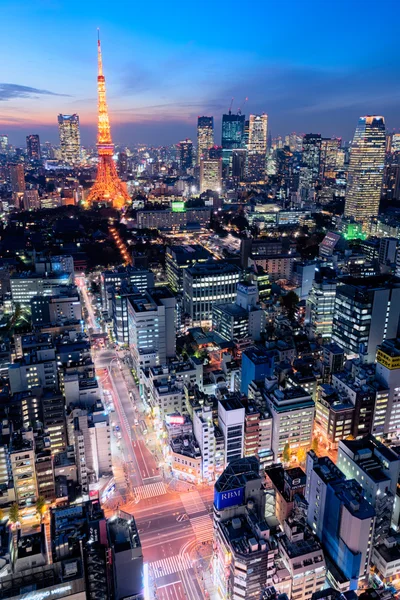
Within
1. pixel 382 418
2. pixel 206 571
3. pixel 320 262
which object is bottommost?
pixel 206 571

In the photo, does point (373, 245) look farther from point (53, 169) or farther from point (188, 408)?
point (53, 169)

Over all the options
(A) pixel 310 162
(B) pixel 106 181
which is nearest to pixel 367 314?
(B) pixel 106 181

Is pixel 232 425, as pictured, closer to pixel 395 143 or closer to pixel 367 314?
pixel 367 314

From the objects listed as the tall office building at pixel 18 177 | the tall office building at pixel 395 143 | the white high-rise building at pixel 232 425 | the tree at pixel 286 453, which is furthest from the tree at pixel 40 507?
the tall office building at pixel 395 143

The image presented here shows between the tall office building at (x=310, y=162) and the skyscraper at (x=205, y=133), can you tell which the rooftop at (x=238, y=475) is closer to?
the tall office building at (x=310, y=162)

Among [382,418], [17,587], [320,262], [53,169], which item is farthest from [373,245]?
[53,169]
